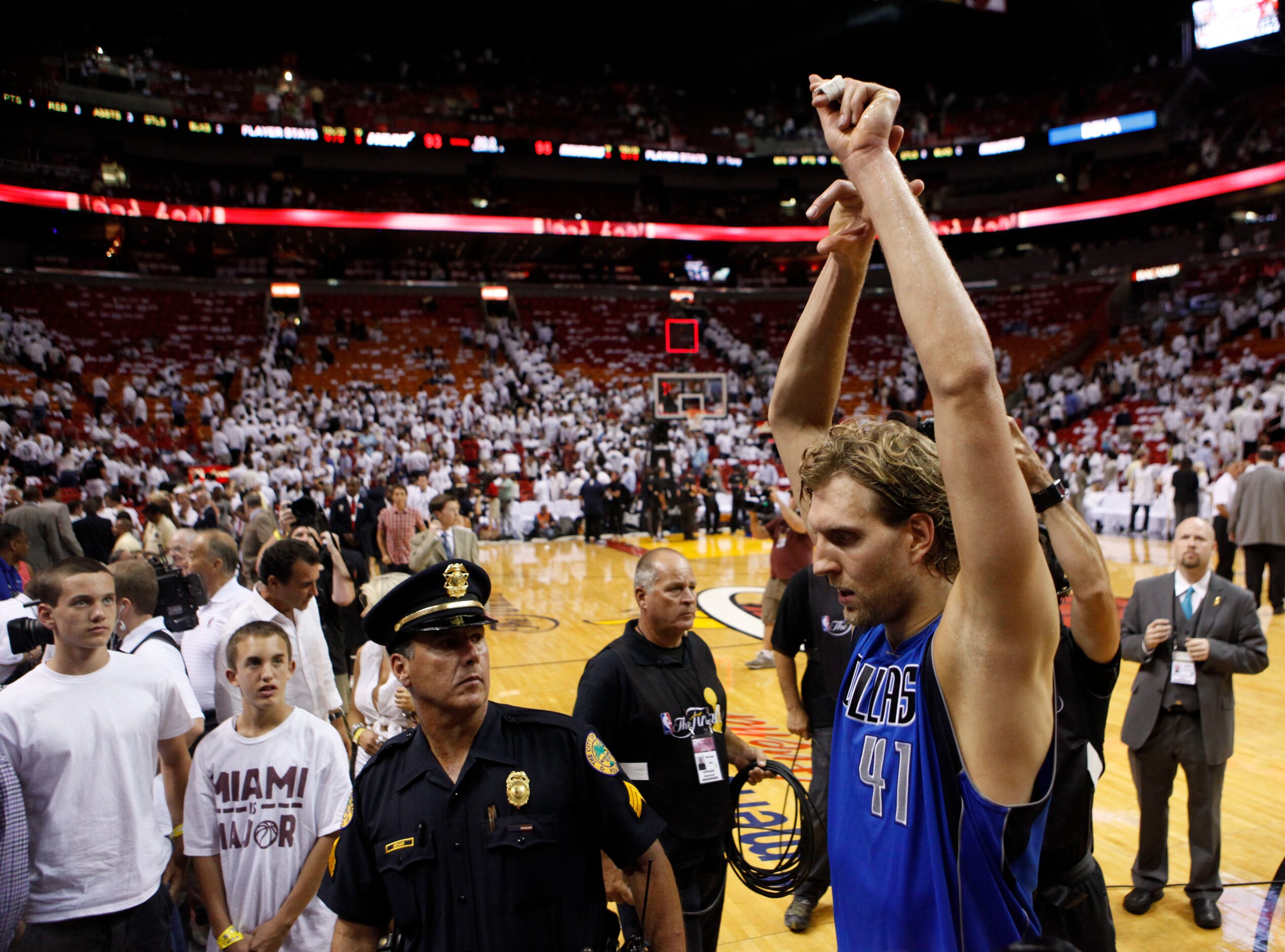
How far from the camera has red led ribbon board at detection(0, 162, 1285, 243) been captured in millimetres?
26156

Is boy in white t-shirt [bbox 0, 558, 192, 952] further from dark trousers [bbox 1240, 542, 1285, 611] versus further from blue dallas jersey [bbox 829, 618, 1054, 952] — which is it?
dark trousers [bbox 1240, 542, 1285, 611]

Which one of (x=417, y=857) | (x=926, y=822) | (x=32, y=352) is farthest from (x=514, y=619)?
(x=32, y=352)

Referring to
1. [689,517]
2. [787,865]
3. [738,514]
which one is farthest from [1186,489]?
[787,865]

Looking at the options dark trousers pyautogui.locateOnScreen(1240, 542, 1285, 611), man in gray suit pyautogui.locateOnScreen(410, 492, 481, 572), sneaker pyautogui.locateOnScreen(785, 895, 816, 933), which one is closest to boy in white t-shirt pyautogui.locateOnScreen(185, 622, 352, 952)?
sneaker pyautogui.locateOnScreen(785, 895, 816, 933)

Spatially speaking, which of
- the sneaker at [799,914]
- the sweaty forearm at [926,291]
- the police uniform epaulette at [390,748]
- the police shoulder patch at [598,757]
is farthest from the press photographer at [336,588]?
the sweaty forearm at [926,291]

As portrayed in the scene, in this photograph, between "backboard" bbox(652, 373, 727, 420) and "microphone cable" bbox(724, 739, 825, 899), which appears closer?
"microphone cable" bbox(724, 739, 825, 899)

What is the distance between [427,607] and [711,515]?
18436mm

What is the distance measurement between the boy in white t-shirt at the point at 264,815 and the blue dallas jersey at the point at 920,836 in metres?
2.32

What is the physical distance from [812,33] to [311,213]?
771 inches

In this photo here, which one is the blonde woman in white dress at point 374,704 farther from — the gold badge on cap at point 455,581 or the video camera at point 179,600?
the gold badge on cap at point 455,581

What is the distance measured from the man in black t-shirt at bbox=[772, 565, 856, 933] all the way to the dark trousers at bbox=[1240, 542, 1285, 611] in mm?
8639

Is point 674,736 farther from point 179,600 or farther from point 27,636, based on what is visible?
point 179,600

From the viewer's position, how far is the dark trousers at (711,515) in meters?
20.1

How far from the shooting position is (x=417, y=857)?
201 cm
